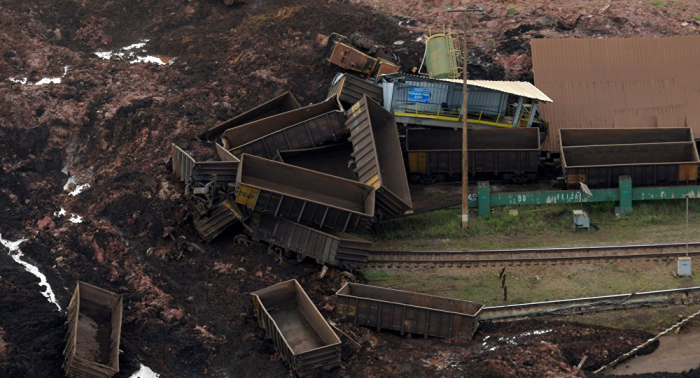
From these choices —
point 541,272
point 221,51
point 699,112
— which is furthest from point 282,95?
point 699,112

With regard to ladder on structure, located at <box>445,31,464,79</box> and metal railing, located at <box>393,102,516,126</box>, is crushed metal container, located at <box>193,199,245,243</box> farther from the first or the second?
ladder on structure, located at <box>445,31,464,79</box>

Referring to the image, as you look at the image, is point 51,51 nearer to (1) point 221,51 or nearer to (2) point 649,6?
(1) point 221,51

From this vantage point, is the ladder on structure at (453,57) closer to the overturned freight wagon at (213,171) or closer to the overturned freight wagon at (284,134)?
the overturned freight wagon at (284,134)

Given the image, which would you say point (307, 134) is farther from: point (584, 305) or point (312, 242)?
point (584, 305)

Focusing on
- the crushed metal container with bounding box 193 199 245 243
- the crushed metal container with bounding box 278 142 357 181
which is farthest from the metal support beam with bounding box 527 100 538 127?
the crushed metal container with bounding box 193 199 245 243

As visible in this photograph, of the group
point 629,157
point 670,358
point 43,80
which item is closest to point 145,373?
point 670,358

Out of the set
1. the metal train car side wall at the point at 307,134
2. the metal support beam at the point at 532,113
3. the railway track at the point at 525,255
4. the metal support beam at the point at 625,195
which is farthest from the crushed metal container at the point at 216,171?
the metal support beam at the point at 625,195
